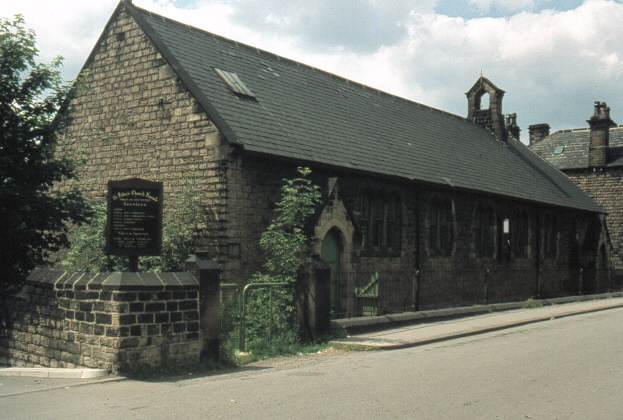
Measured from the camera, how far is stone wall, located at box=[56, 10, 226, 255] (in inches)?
695

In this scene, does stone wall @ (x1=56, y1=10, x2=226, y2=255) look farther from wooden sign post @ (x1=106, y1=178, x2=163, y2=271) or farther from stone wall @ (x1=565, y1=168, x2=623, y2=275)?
stone wall @ (x1=565, y1=168, x2=623, y2=275)

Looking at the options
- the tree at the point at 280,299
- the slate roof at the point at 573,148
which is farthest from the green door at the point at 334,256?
the slate roof at the point at 573,148

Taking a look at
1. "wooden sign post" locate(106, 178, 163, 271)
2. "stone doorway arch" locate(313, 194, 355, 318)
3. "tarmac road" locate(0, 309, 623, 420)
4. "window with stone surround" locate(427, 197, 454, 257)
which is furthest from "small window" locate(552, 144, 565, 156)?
"wooden sign post" locate(106, 178, 163, 271)

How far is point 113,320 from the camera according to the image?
1023 centimetres

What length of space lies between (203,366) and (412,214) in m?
13.5

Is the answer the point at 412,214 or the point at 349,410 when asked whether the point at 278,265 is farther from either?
the point at 412,214

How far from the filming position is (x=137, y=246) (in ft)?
37.8

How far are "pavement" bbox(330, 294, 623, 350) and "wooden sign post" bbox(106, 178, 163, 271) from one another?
4.20 m

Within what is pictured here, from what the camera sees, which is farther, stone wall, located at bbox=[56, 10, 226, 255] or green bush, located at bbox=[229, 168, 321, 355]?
stone wall, located at bbox=[56, 10, 226, 255]

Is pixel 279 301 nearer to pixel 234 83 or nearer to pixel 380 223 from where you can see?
pixel 234 83

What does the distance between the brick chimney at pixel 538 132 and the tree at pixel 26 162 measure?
133ft

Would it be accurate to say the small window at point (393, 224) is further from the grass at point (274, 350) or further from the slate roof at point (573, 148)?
the slate roof at point (573, 148)

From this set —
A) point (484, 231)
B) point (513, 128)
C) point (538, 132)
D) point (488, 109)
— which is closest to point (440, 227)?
point (484, 231)

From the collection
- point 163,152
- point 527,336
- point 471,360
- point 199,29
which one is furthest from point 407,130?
point 471,360
